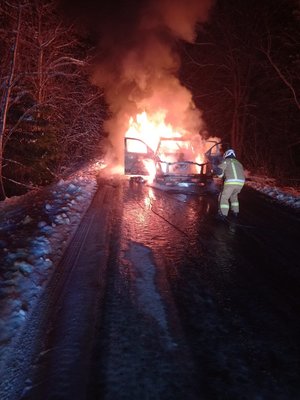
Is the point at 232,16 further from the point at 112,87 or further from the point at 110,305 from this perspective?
the point at 110,305

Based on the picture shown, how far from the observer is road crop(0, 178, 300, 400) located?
3.13 metres

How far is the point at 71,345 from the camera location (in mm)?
3623

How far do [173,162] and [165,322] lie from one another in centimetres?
944

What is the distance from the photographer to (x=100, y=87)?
19.2 m

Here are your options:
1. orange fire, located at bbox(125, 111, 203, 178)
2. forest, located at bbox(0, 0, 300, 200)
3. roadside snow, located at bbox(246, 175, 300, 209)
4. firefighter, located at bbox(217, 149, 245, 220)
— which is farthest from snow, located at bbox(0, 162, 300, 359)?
orange fire, located at bbox(125, 111, 203, 178)

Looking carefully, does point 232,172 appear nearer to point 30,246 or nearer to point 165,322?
point 30,246

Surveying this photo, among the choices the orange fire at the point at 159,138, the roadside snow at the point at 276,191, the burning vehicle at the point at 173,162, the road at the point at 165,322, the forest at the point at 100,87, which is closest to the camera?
the road at the point at 165,322

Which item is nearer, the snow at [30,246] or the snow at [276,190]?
the snow at [30,246]

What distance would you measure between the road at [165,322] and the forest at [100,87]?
23.8ft

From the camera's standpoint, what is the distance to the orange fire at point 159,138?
1466 centimetres

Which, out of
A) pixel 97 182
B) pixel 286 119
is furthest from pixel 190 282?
pixel 286 119

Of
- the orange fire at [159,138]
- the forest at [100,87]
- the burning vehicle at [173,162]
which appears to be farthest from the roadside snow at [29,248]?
the orange fire at [159,138]

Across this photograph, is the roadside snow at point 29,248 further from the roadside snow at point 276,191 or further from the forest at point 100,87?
the roadside snow at point 276,191

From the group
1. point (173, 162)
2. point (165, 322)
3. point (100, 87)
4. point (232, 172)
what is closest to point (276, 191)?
point (173, 162)
